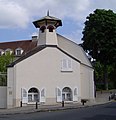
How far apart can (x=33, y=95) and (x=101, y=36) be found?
2380cm

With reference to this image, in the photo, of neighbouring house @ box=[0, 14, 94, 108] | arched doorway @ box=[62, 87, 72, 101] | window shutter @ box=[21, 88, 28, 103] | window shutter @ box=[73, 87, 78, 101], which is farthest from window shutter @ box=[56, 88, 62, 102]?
Answer: window shutter @ box=[21, 88, 28, 103]

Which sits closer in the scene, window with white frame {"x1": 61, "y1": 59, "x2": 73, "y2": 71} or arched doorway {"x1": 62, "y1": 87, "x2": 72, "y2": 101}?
window with white frame {"x1": 61, "y1": 59, "x2": 73, "y2": 71}

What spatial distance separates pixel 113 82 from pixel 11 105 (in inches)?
2064

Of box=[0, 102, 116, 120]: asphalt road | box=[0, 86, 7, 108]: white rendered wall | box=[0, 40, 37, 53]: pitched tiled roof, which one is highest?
box=[0, 40, 37, 53]: pitched tiled roof

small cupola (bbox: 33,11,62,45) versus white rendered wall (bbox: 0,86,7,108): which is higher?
small cupola (bbox: 33,11,62,45)

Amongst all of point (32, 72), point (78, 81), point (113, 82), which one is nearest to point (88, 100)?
point (78, 81)

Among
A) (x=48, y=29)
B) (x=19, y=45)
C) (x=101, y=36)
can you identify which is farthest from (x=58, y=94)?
(x=19, y=45)

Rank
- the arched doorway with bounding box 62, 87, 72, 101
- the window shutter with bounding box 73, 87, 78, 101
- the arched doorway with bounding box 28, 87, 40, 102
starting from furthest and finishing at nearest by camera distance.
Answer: the window shutter with bounding box 73, 87, 78, 101, the arched doorway with bounding box 62, 87, 72, 101, the arched doorway with bounding box 28, 87, 40, 102

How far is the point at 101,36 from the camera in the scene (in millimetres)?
61812

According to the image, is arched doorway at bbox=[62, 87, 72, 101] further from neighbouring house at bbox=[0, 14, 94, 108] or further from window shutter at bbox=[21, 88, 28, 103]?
window shutter at bbox=[21, 88, 28, 103]

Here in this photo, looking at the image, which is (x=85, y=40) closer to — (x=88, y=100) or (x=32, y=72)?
(x=88, y=100)

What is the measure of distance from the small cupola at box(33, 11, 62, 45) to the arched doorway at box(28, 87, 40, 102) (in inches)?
289

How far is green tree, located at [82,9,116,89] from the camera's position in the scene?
61.9 m

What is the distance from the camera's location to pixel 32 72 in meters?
42.7
